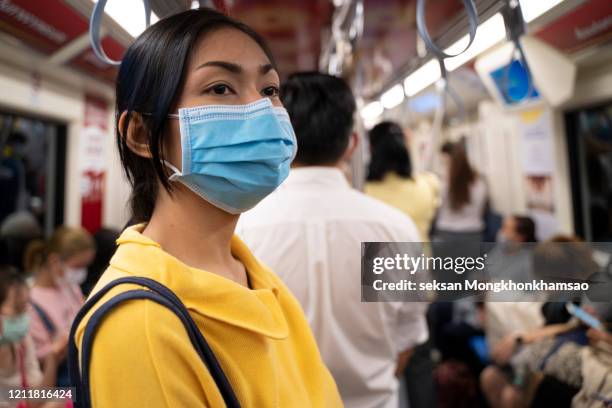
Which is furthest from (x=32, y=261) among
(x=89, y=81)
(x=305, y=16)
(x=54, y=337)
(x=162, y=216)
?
(x=305, y=16)

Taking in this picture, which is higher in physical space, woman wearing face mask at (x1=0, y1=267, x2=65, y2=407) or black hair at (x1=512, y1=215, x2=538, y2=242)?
black hair at (x1=512, y1=215, x2=538, y2=242)

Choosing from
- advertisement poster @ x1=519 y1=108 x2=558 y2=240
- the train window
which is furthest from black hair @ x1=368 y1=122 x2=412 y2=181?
the train window

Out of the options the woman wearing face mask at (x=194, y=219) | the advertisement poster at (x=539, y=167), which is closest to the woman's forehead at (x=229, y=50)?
the woman wearing face mask at (x=194, y=219)

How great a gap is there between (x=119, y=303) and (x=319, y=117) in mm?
788

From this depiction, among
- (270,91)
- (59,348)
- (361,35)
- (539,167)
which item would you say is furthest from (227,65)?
(539,167)

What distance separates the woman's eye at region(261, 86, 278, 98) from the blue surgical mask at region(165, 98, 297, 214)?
1.5 inches

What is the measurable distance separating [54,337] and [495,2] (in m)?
1.72

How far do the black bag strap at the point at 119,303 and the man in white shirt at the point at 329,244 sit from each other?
48cm

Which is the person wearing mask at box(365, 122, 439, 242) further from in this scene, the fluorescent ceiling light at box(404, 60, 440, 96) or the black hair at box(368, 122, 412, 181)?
the fluorescent ceiling light at box(404, 60, 440, 96)

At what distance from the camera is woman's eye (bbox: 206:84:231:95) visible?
0.62 m

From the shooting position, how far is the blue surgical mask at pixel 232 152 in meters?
0.62

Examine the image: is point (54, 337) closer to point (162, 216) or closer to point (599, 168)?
point (162, 216)

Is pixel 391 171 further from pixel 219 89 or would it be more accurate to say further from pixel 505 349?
pixel 219 89

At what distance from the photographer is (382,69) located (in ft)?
14.3
